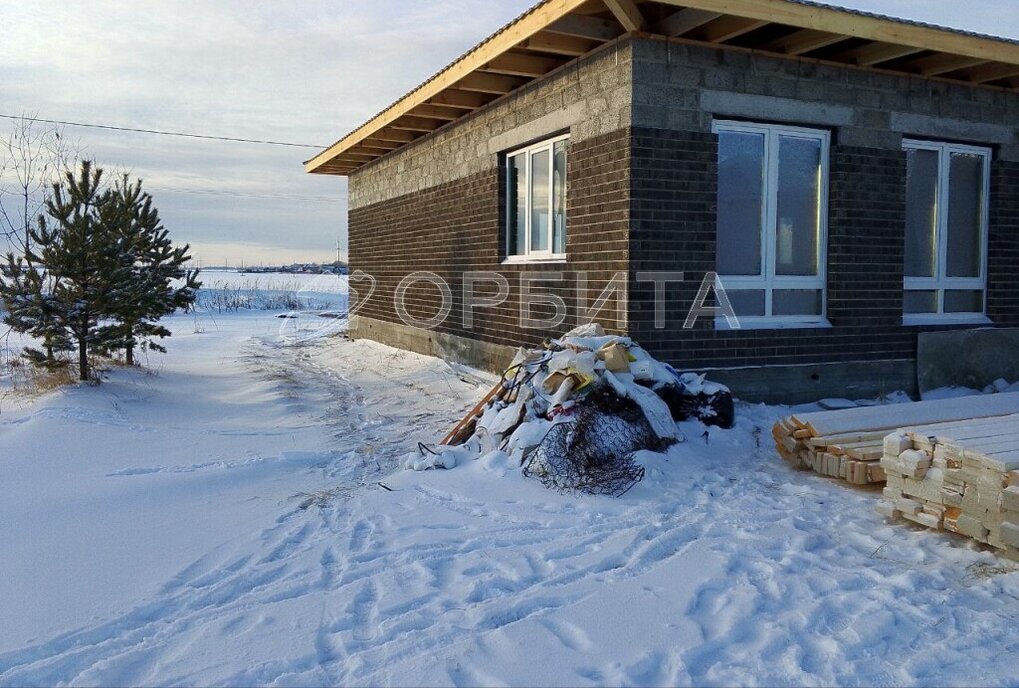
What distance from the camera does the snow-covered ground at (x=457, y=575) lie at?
3.26 metres

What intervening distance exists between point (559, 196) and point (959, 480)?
226 inches

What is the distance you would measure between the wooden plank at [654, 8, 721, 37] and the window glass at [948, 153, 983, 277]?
4.35 meters

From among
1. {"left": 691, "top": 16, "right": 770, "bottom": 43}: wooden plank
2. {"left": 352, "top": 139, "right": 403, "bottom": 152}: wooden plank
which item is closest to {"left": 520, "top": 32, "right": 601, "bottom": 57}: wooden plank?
{"left": 691, "top": 16, "right": 770, "bottom": 43}: wooden plank

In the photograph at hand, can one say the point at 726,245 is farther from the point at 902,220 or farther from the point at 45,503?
the point at 45,503

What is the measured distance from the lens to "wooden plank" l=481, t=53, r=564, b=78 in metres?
8.81

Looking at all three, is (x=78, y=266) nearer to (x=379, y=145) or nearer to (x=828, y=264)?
(x=379, y=145)

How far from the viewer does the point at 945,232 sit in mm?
9555

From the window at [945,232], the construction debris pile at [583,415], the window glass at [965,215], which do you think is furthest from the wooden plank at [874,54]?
the construction debris pile at [583,415]

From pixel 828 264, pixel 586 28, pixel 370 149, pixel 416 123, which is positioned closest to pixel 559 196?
pixel 586 28

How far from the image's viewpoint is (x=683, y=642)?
3.43 meters

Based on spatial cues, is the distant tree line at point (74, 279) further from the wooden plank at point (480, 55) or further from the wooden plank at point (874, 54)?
the wooden plank at point (874, 54)

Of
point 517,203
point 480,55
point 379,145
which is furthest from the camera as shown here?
point 379,145

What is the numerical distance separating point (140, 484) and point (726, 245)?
20.2 feet

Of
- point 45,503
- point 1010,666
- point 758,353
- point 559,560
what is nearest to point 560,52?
point 758,353
